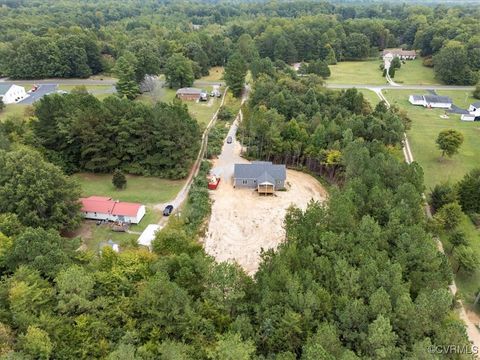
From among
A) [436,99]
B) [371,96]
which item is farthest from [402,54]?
[436,99]

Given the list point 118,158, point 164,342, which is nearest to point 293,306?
point 164,342

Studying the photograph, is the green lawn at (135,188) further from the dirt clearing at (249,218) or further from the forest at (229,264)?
the dirt clearing at (249,218)

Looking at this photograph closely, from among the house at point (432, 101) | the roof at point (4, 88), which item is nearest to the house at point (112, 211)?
the roof at point (4, 88)

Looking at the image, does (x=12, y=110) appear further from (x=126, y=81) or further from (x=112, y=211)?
(x=112, y=211)

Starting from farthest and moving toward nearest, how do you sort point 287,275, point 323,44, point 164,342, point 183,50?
point 323,44 → point 183,50 → point 287,275 → point 164,342

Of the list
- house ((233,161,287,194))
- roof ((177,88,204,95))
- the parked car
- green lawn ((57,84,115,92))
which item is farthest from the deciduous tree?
green lawn ((57,84,115,92))

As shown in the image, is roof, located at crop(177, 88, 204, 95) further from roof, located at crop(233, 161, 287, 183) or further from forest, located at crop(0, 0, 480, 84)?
roof, located at crop(233, 161, 287, 183)

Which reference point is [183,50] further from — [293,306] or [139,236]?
[293,306]
